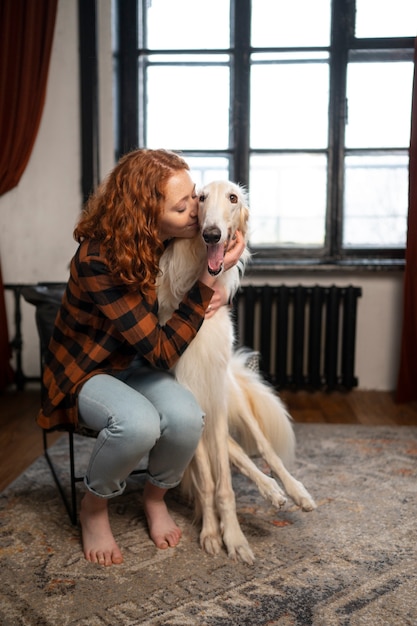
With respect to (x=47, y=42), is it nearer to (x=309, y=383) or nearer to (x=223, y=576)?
(x=309, y=383)

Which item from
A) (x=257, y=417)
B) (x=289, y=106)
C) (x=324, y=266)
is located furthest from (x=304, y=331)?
(x=257, y=417)

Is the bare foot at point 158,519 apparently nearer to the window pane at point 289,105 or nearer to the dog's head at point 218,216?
the dog's head at point 218,216

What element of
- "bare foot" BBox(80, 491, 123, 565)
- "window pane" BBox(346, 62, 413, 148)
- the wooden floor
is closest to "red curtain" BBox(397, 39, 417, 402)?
the wooden floor

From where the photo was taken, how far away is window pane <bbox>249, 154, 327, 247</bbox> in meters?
3.54

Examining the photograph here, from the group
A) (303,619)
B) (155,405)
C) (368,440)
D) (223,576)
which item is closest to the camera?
(303,619)

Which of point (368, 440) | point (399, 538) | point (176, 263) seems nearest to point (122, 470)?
point (176, 263)

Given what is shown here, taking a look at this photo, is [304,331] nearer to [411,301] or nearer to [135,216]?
[411,301]

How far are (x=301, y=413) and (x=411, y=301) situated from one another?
794 mm

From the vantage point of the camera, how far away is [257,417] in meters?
2.07

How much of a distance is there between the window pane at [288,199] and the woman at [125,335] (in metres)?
1.87

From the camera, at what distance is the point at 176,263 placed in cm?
174

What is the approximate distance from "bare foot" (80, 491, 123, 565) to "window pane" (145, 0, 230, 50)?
2567 mm

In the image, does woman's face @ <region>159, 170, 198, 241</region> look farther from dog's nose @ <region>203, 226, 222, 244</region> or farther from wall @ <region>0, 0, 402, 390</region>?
wall @ <region>0, 0, 402, 390</region>

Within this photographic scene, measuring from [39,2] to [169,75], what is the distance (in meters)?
0.73
